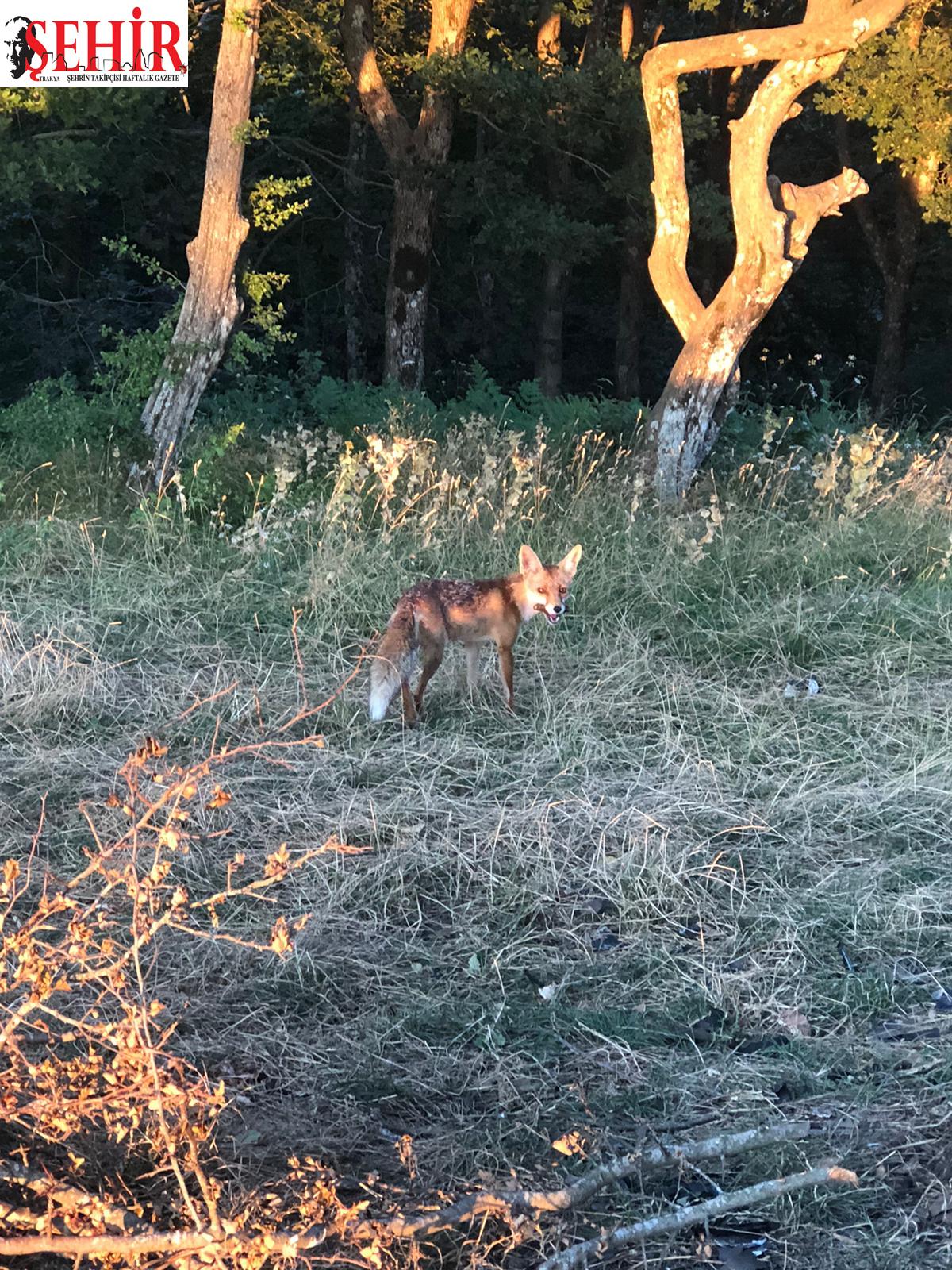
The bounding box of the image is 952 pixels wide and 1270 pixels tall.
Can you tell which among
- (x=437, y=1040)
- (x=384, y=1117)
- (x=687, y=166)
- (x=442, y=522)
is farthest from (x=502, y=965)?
(x=687, y=166)

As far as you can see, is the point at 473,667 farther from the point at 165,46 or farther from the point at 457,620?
the point at 165,46

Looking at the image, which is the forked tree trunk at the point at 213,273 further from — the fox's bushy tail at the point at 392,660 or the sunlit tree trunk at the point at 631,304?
the sunlit tree trunk at the point at 631,304

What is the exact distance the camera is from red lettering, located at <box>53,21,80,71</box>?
11.1m

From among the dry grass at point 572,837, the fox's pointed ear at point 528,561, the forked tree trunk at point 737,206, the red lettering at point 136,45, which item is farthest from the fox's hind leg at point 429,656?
the red lettering at point 136,45

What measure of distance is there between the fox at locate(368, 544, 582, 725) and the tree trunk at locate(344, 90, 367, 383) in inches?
455

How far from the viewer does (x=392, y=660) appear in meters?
5.71

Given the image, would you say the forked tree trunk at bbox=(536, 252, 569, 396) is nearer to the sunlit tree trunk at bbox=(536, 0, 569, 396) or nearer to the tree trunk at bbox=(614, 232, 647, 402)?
the sunlit tree trunk at bbox=(536, 0, 569, 396)

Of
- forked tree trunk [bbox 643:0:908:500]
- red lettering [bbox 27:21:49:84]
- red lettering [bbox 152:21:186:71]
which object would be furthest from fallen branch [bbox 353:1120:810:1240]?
red lettering [bbox 152:21:186:71]

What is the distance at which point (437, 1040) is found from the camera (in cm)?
367

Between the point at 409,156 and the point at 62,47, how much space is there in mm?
4380

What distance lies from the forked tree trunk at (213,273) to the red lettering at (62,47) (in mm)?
2005

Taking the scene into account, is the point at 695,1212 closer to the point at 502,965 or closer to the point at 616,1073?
the point at 616,1073

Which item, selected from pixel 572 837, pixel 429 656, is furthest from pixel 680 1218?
pixel 429 656

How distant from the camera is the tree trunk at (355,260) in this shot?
17.4 meters
